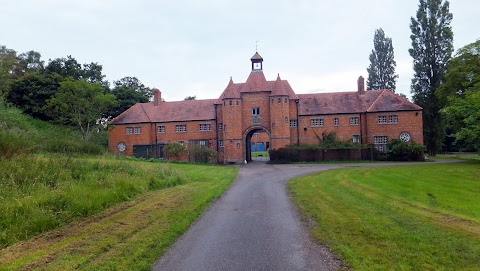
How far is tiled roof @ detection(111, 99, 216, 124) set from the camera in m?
47.6

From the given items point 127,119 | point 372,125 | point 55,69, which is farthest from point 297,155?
point 55,69

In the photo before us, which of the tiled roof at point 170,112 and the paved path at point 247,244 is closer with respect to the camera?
the paved path at point 247,244

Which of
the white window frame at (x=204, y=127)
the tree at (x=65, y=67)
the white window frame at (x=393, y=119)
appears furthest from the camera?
the tree at (x=65, y=67)

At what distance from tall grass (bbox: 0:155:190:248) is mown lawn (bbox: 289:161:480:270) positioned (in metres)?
6.13

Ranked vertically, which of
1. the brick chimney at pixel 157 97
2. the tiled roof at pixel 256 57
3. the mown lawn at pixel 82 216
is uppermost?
the tiled roof at pixel 256 57

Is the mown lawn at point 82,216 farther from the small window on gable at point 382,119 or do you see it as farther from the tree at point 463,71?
the tree at point 463,71

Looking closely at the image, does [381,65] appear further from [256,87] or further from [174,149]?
[174,149]

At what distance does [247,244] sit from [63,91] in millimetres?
44110

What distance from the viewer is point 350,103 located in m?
45.5

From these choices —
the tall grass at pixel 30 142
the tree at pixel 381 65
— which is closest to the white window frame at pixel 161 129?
the tall grass at pixel 30 142

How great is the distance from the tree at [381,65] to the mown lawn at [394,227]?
50.0 m

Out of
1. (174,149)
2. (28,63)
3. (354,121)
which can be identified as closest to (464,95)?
(354,121)

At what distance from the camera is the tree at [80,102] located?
4322 centimetres

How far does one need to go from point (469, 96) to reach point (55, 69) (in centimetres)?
5703
